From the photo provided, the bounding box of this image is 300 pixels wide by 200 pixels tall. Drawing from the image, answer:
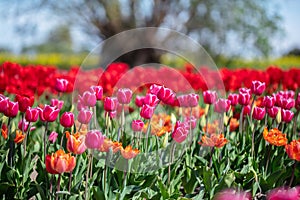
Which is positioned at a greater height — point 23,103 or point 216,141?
point 23,103

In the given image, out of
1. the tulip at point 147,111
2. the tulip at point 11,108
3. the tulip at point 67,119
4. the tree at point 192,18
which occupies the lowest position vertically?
the tulip at point 67,119

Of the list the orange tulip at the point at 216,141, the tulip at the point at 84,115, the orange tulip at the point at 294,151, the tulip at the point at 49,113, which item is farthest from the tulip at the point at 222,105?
the tulip at the point at 49,113

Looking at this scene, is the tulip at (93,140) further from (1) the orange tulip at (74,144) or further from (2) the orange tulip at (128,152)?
(2) the orange tulip at (128,152)

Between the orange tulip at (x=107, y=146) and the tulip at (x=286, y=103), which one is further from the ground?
the tulip at (x=286, y=103)

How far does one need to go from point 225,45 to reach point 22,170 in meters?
13.4

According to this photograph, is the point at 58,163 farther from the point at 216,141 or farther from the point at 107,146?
the point at 216,141

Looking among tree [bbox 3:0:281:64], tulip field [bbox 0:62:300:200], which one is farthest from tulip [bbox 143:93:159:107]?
tree [bbox 3:0:281:64]

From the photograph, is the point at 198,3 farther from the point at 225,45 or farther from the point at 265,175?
the point at 265,175

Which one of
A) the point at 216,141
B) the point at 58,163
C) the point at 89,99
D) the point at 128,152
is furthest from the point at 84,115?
the point at 216,141

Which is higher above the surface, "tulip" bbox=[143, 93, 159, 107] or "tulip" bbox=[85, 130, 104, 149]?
"tulip" bbox=[143, 93, 159, 107]

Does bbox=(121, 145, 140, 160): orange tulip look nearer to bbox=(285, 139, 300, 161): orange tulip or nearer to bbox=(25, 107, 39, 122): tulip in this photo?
bbox=(25, 107, 39, 122): tulip

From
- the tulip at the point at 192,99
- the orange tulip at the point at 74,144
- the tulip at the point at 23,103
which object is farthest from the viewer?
the tulip at the point at 192,99

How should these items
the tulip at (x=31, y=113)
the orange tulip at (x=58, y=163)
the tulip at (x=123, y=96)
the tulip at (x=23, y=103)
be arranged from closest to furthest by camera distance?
the orange tulip at (x=58, y=163) < the tulip at (x=31, y=113) < the tulip at (x=23, y=103) < the tulip at (x=123, y=96)

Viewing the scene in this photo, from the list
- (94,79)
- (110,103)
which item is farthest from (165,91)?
(94,79)
